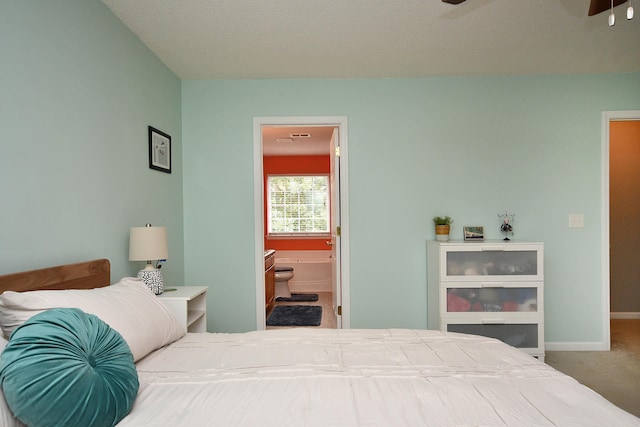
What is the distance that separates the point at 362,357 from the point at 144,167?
2091mm

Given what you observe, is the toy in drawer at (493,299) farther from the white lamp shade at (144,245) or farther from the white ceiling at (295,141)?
the white ceiling at (295,141)

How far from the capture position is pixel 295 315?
4.96 metres

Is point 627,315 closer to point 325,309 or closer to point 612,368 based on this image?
point 612,368

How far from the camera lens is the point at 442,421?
1197 millimetres

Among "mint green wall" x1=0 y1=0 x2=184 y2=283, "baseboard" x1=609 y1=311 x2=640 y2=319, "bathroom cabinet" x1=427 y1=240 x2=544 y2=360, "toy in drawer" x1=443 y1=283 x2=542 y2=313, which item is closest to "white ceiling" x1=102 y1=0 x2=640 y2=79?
"mint green wall" x1=0 y1=0 x2=184 y2=283

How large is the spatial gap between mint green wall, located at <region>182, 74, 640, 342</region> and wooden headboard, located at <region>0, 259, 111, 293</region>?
155cm

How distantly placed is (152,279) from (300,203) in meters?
4.86

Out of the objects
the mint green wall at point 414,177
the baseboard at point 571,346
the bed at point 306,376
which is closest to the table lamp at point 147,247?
the bed at point 306,376

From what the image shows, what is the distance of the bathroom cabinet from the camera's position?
10.7 feet

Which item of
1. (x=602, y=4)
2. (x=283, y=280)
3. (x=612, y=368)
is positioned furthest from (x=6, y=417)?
(x=283, y=280)

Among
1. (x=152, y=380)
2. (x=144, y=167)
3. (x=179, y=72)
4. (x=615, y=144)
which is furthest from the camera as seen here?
(x=615, y=144)

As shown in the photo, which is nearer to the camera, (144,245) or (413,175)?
(144,245)

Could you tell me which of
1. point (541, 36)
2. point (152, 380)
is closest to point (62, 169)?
point (152, 380)

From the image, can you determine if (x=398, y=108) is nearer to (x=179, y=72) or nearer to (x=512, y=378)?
(x=179, y=72)
